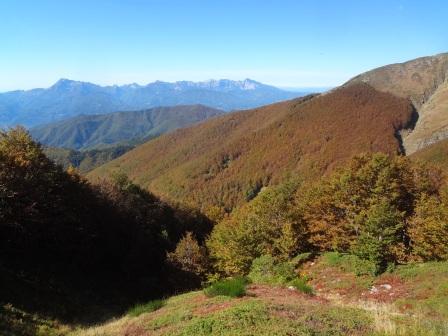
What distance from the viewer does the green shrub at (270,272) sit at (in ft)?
98.8

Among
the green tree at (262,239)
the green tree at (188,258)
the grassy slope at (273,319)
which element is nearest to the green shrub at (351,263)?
the green tree at (262,239)

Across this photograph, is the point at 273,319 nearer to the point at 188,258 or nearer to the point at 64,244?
the point at 64,244

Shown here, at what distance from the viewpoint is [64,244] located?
37.8m

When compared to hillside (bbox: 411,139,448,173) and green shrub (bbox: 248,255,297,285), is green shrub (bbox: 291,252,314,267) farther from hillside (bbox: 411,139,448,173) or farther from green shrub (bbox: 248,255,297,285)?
hillside (bbox: 411,139,448,173)

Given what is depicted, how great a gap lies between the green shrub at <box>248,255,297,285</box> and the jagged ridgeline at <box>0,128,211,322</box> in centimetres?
1105

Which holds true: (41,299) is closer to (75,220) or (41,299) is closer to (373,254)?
(75,220)

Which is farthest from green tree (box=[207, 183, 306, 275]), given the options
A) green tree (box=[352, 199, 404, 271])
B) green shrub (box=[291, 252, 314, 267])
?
green tree (box=[352, 199, 404, 271])

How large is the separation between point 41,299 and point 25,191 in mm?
14059

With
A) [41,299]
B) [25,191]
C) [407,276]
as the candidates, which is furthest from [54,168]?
[407,276]

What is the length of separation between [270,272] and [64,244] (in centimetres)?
2007

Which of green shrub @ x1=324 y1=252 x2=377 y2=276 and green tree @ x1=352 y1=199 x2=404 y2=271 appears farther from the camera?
green tree @ x1=352 y1=199 x2=404 y2=271

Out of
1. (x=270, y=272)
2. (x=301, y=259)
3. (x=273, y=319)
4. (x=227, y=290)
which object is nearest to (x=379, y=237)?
(x=301, y=259)

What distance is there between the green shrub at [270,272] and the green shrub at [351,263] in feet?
17.5

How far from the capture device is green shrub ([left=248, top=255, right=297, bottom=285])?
30.1 metres
